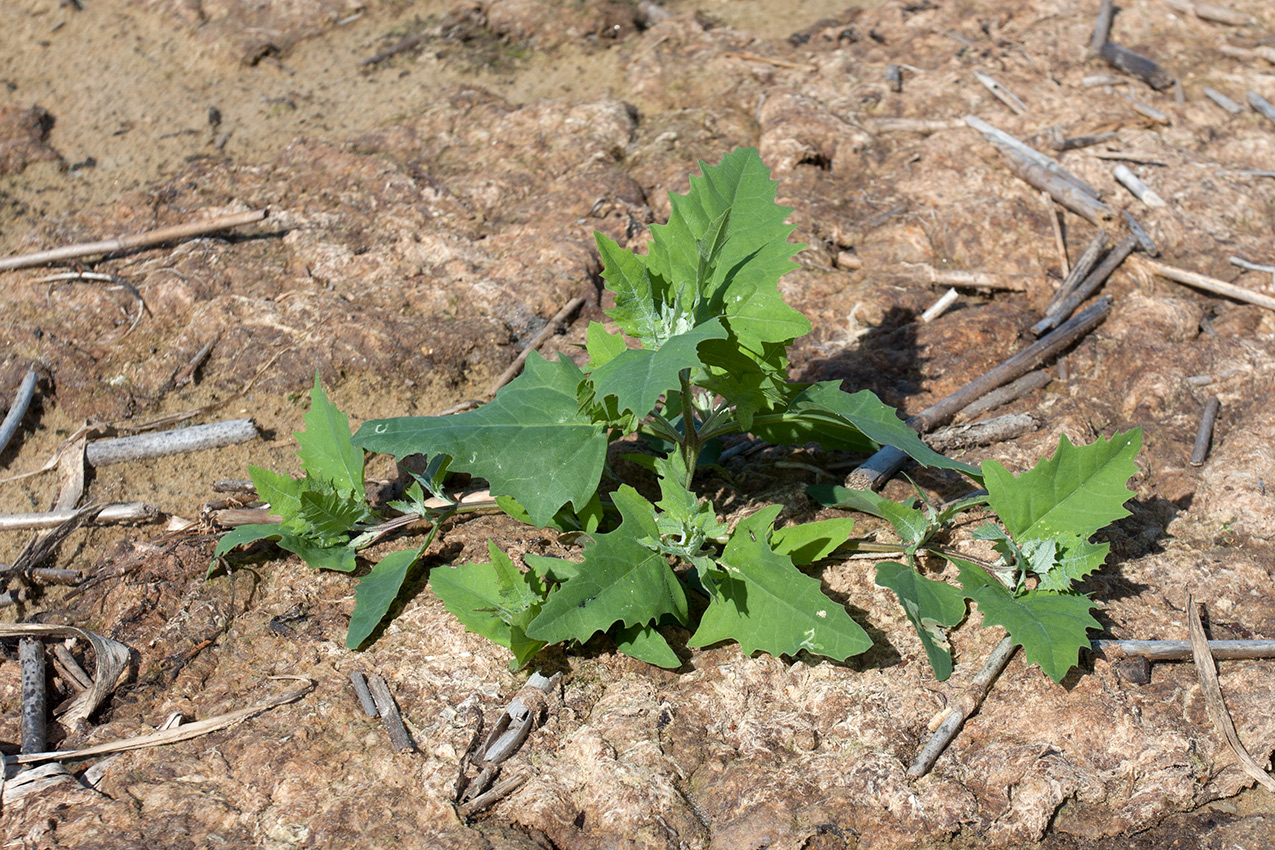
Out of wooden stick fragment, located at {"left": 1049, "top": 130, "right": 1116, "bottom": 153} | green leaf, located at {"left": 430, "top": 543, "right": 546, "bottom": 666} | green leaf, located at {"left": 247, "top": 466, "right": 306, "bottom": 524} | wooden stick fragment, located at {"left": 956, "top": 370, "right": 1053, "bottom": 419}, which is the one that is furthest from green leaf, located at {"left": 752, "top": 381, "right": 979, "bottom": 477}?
wooden stick fragment, located at {"left": 1049, "top": 130, "right": 1116, "bottom": 153}

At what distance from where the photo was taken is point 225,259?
4.20 metres

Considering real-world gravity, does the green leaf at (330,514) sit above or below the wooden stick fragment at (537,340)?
above

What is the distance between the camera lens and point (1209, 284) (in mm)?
4012

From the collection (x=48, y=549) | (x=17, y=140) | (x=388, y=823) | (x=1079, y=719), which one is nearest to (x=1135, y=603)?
(x=1079, y=719)

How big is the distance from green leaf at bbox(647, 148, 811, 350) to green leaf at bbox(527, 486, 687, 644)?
1.91ft

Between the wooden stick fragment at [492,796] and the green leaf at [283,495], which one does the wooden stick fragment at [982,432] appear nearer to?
the wooden stick fragment at [492,796]

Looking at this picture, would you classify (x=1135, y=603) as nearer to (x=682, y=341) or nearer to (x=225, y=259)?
(x=682, y=341)

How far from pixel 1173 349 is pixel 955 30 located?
288 cm

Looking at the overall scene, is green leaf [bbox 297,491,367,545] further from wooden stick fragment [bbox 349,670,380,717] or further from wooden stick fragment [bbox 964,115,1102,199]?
wooden stick fragment [bbox 964,115,1102,199]

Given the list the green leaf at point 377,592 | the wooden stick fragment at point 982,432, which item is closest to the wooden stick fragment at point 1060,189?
the wooden stick fragment at point 982,432

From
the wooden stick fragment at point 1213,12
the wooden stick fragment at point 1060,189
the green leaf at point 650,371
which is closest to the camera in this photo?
the green leaf at point 650,371

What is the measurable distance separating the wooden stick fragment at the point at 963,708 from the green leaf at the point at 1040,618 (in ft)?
0.21

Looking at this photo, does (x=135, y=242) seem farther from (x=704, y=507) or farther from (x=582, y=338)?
(x=704, y=507)

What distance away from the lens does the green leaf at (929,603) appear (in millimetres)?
2314
